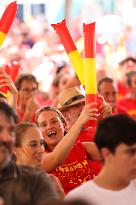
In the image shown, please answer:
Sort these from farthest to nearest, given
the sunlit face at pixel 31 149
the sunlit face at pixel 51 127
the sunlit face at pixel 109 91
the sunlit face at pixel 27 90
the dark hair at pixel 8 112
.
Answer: the sunlit face at pixel 27 90 → the sunlit face at pixel 109 91 → the sunlit face at pixel 51 127 → the sunlit face at pixel 31 149 → the dark hair at pixel 8 112

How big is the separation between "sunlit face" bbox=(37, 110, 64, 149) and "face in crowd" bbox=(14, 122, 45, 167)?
833 millimetres

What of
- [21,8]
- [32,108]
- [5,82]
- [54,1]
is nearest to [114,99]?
[32,108]

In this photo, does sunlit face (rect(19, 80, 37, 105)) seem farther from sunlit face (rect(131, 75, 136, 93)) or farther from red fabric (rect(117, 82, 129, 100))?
red fabric (rect(117, 82, 129, 100))

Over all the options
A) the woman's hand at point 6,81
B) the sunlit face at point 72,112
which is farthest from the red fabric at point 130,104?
the woman's hand at point 6,81

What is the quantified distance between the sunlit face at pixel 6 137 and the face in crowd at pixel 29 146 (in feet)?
3.08

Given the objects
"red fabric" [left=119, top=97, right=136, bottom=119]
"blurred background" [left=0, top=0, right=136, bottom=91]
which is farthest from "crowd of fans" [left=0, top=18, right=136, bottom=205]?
"blurred background" [left=0, top=0, right=136, bottom=91]

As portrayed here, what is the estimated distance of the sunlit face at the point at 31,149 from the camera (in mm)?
5816

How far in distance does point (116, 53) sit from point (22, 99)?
671 cm

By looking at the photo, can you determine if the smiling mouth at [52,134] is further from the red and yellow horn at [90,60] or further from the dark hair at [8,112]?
the dark hair at [8,112]

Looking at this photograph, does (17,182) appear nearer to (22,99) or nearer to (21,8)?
(22,99)

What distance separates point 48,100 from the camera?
40.9 feet

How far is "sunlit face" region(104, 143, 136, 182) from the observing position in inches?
195

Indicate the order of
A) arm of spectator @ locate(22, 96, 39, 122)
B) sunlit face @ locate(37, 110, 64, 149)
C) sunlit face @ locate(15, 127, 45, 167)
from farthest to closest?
arm of spectator @ locate(22, 96, 39, 122)
sunlit face @ locate(37, 110, 64, 149)
sunlit face @ locate(15, 127, 45, 167)

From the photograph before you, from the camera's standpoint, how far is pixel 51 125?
675 centimetres
